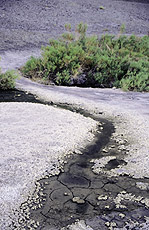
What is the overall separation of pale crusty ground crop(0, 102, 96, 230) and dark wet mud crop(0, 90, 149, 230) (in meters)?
0.14

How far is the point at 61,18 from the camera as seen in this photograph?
1689cm

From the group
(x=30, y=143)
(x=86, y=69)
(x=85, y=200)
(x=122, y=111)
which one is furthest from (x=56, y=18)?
(x=85, y=200)

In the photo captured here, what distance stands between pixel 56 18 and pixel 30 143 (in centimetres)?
1418

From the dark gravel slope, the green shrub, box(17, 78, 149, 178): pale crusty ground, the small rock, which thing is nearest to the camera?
the small rock

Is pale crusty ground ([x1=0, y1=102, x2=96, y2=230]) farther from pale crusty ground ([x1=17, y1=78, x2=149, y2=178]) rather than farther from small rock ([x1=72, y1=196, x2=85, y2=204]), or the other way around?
pale crusty ground ([x1=17, y1=78, x2=149, y2=178])

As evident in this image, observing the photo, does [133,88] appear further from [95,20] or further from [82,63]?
[95,20]

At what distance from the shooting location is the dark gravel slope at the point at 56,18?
12834 mm

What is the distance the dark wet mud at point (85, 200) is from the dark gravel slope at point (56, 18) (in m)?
8.60

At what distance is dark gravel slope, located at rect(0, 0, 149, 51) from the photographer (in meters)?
12.8

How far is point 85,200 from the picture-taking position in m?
2.92

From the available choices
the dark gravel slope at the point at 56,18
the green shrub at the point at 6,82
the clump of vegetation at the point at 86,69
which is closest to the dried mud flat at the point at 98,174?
the green shrub at the point at 6,82

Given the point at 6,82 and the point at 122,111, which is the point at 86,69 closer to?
the point at 6,82

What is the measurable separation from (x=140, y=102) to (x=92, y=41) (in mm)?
4614

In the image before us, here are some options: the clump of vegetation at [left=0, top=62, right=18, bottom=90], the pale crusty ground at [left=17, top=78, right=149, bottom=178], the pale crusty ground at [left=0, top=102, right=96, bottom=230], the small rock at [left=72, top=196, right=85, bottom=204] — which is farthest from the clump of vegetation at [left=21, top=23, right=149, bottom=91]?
the small rock at [left=72, top=196, right=85, bottom=204]
